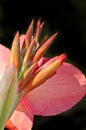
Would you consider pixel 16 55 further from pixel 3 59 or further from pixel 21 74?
pixel 3 59

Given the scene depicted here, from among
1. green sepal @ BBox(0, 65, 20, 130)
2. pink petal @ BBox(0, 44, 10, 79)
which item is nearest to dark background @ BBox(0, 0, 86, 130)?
pink petal @ BBox(0, 44, 10, 79)

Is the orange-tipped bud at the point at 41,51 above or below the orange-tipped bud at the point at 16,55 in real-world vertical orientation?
below

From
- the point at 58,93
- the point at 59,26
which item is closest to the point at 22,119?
the point at 58,93

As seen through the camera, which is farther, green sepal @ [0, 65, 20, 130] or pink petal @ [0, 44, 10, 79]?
pink petal @ [0, 44, 10, 79]

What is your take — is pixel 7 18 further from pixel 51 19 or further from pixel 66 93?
pixel 66 93

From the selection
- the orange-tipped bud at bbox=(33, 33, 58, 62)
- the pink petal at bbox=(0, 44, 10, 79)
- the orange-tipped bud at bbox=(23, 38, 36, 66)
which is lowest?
the pink petal at bbox=(0, 44, 10, 79)

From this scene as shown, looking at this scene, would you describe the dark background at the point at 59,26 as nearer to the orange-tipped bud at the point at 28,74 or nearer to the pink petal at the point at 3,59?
the pink petal at the point at 3,59

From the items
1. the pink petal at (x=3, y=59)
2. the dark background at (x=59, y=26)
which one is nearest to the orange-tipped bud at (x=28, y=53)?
the pink petal at (x=3, y=59)

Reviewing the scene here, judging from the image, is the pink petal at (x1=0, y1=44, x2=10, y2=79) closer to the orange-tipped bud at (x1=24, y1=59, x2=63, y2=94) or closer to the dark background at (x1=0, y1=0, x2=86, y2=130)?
the orange-tipped bud at (x1=24, y1=59, x2=63, y2=94)
